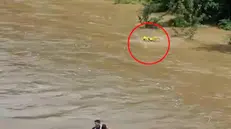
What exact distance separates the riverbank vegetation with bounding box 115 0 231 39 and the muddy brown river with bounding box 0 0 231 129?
928 mm

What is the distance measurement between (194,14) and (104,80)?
330 inches

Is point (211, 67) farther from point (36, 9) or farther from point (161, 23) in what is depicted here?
point (36, 9)

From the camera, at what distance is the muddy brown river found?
715cm

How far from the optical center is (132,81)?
9289mm

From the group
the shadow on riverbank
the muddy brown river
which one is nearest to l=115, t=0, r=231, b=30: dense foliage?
the muddy brown river

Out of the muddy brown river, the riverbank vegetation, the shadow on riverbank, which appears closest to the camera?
the muddy brown river

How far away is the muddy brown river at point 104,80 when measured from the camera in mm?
7148

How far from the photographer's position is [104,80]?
9.20 metres

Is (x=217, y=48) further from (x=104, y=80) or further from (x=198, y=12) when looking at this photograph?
(x=104, y=80)

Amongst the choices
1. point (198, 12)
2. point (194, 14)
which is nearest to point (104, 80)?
point (194, 14)

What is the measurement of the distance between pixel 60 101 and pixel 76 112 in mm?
589

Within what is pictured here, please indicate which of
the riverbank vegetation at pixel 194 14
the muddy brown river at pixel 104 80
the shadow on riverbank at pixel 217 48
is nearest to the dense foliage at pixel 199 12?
the riverbank vegetation at pixel 194 14

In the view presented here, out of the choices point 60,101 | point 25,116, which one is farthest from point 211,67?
point 25,116

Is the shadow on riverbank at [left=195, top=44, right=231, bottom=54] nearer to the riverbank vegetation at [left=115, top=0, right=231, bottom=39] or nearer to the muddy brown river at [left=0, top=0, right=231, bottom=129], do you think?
the muddy brown river at [left=0, top=0, right=231, bottom=129]
